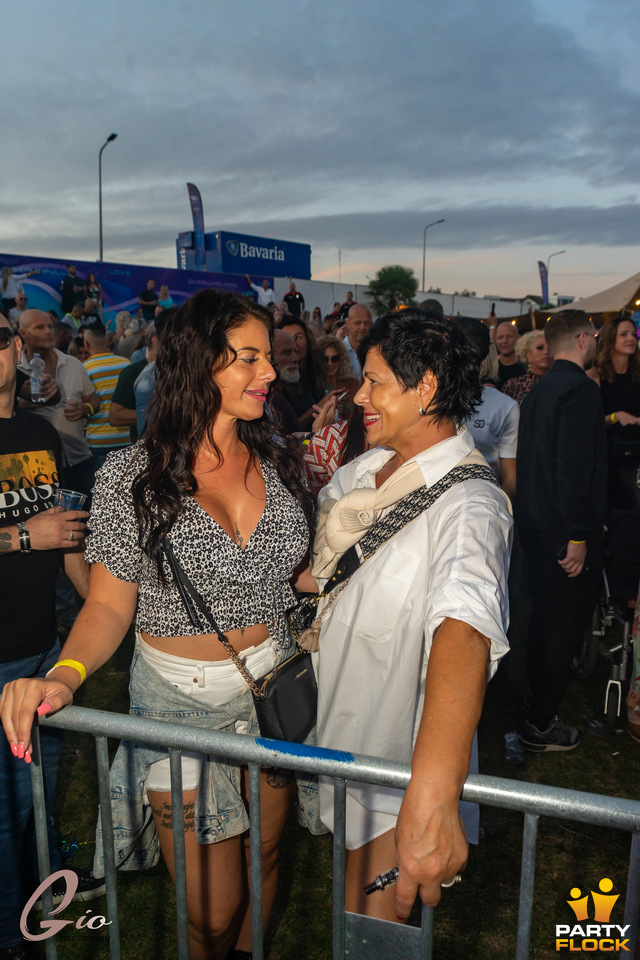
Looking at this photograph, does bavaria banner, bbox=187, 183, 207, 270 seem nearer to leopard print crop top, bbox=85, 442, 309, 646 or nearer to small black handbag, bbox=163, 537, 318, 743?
leopard print crop top, bbox=85, 442, 309, 646

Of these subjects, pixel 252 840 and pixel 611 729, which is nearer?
pixel 252 840

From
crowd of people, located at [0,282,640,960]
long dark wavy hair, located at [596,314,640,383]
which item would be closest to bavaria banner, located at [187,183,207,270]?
long dark wavy hair, located at [596,314,640,383]

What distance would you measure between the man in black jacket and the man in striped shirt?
13.3ft

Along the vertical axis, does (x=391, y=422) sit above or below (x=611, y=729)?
above

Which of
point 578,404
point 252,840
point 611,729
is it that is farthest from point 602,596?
point 252,840

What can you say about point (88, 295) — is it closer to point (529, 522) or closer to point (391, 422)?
point (529, 522)

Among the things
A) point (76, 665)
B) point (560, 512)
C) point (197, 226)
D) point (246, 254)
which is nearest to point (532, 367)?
point (560, 512)

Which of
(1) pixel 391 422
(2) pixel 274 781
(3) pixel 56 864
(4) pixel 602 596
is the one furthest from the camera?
(4) pixel 602 596

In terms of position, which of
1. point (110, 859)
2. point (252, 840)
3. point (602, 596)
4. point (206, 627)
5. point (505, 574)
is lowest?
point (602, 596)

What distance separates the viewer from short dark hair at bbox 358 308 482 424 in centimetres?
186

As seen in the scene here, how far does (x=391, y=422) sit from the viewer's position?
6.27 ft

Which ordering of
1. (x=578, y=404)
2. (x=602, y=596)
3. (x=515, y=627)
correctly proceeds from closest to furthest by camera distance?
1. (x=578, y=404)
2. (x=602, y=596)
3. (x=515, y=627)

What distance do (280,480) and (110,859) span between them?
1.27 meters

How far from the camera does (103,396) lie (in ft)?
22.3
